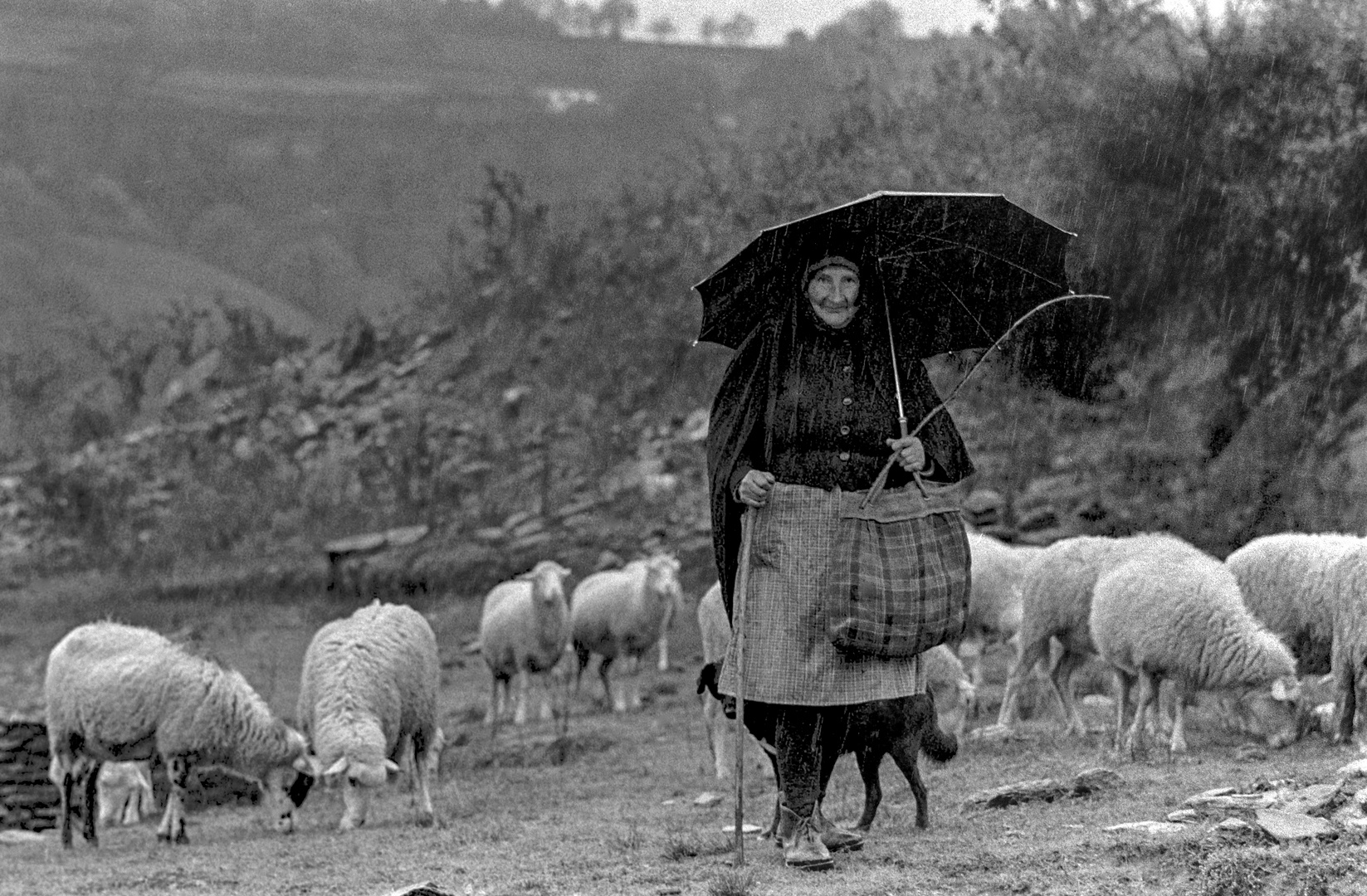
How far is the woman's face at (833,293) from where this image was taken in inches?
282

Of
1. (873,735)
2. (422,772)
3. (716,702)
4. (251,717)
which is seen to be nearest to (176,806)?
(251,717)

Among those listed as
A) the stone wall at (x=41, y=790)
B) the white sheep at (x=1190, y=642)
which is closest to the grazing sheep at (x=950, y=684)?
the white sheep at (x=1190, y=642)

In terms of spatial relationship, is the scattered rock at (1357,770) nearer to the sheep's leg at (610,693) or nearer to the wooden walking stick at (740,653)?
the wooden walking stick at (740,653)

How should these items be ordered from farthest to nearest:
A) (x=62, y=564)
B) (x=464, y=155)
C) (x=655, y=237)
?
(x=464, y=155) < (x=655, y=237) < (x=62, y=564)

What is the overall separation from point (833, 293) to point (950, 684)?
17.5ft

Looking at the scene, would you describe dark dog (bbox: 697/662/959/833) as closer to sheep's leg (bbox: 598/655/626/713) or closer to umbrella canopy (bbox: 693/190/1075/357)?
umbrella canopy (bbox: 693/190/1075/357)

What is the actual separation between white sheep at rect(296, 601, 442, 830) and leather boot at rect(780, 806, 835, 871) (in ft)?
13.6

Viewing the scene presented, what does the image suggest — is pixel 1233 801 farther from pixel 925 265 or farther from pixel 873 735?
pixel 925 265

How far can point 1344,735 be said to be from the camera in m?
10.2

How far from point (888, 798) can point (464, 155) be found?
30.7 meters

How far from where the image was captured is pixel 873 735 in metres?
7.61

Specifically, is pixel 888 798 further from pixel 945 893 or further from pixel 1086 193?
pixel 1086 193

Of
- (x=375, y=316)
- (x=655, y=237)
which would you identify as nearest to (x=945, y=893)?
(x=655, y=237)

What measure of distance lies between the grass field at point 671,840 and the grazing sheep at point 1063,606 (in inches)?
13.4
